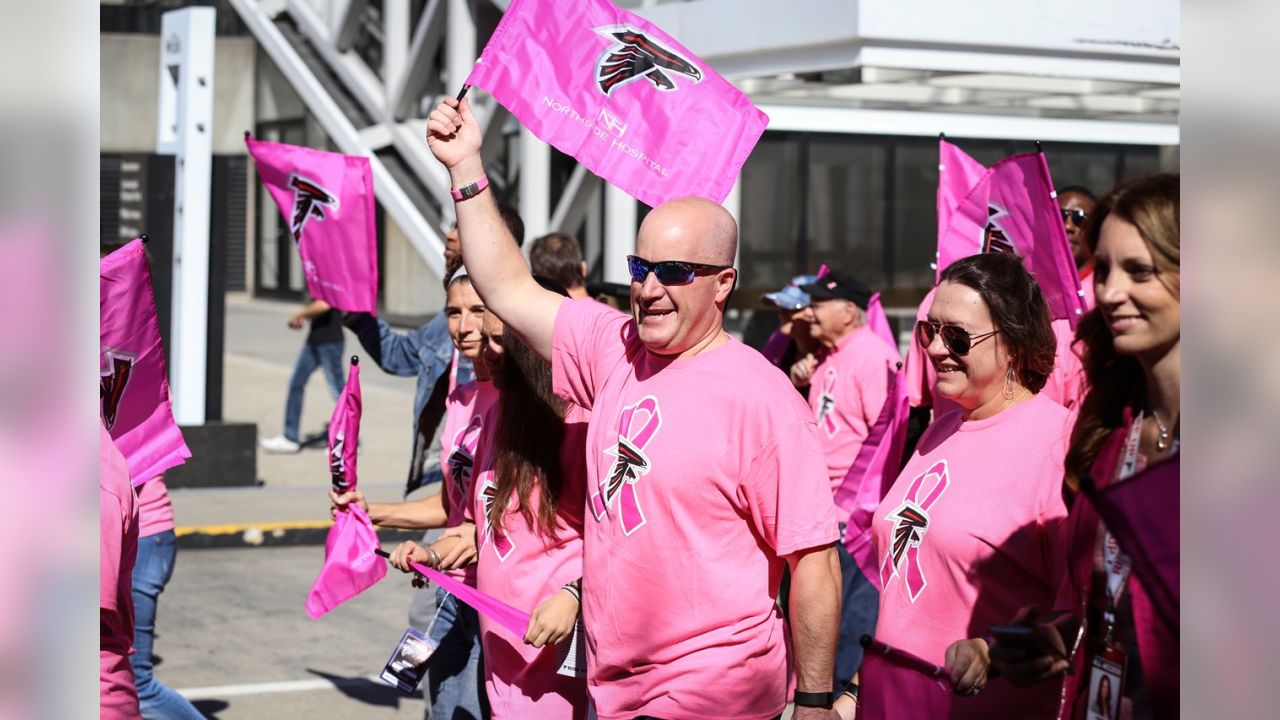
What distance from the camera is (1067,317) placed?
4980 millimetres

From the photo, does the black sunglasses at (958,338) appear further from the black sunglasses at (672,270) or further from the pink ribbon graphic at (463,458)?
the pink ribbon graphic at (463,458)

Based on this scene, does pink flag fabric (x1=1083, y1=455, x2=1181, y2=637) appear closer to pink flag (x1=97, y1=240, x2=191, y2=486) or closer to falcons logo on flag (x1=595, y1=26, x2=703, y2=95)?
falcons logo on flag (x1=595, y1=26, x2=703, y2=95)

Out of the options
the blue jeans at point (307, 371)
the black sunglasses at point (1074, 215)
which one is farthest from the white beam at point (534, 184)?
the black sunglasses at point (1074, 215)

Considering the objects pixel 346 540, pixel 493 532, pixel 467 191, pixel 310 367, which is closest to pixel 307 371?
pixel 310 367

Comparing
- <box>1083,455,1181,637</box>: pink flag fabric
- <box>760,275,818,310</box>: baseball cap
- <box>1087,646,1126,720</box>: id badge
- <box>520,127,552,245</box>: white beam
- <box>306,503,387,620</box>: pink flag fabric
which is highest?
<box>520,127,552,245</box>: white beam

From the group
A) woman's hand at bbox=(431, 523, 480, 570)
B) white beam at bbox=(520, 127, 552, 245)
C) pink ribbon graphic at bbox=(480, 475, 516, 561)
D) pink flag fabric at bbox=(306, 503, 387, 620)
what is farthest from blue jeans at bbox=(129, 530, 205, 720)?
white beam at bbox=(520, 127, 552, 245)

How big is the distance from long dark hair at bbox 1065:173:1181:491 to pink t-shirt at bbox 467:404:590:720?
66.8 inches

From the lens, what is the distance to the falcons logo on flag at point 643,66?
429 centimetres

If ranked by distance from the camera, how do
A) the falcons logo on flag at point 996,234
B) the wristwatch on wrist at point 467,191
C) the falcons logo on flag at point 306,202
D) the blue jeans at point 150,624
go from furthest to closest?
1. the falcons logo on flag at point 306,202
2. the blue jeans at point 150,624
3. the falcons logo on flag at point 996,234
4. the wristwatch on wrist at point 467,191

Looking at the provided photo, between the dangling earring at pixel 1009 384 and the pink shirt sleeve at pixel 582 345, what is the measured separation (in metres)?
0.92

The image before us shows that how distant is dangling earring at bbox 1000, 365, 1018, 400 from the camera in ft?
12.4
